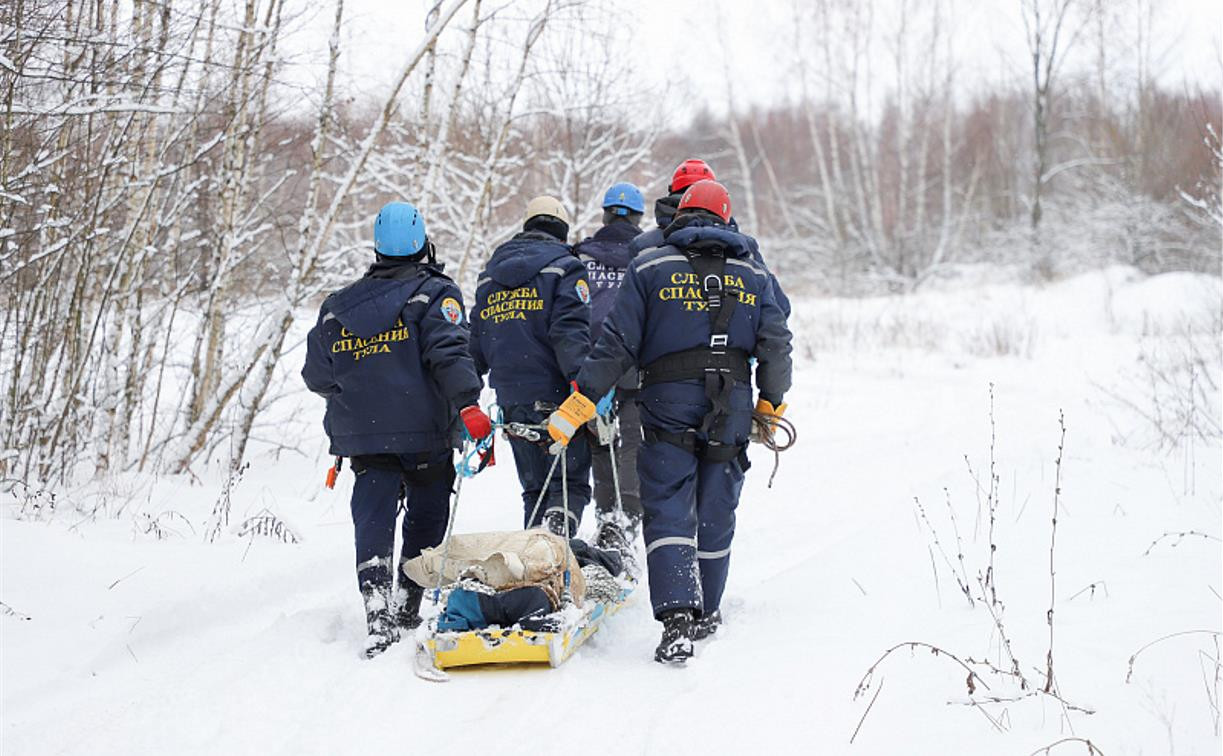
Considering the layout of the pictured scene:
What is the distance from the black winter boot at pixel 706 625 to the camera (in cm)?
418

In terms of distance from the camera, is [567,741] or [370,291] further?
Result: [370,291]

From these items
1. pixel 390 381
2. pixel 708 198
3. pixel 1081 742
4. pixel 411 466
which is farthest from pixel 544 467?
pixel 1081 742

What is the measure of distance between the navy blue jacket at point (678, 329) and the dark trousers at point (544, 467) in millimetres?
1184

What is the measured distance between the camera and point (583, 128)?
12781 mm

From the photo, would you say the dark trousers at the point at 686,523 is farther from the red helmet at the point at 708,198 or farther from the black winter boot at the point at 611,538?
the red helmet at the point at 708,198

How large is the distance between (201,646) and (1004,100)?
37554mm

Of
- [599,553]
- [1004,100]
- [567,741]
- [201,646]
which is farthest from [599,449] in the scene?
[1004,100]

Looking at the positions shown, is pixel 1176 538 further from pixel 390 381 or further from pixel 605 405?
pixel 390 381

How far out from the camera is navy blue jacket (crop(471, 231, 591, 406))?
17.1 ft

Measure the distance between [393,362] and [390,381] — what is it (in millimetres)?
85

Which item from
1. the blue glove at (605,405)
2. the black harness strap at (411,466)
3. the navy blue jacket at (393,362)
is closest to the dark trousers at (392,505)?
the black harness strap at (411,466)

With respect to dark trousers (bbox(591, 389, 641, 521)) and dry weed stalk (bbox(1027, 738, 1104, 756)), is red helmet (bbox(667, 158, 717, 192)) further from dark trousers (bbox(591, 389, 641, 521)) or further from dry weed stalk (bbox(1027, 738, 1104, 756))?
dry weed stalk (bbox(1027, 738, 1104, 756))

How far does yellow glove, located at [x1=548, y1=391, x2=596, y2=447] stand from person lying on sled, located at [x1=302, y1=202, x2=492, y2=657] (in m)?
0.29

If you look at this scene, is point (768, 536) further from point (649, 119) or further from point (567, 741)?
point (649, 119)
